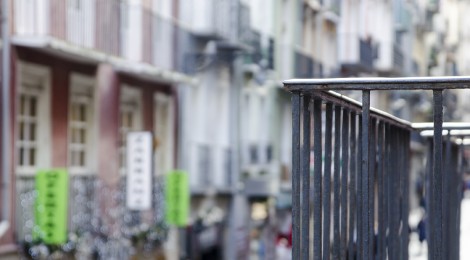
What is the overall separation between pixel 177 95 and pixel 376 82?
2198 cm

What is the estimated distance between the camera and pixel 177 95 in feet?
90.5

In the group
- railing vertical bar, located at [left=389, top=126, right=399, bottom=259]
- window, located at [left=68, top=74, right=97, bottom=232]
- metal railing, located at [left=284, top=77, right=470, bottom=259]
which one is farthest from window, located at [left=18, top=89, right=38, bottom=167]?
metal railing, located at [left=284, top=77, right=470, bottom=259]

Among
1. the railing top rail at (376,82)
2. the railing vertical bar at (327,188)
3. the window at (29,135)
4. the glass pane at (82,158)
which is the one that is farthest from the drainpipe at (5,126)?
the railing top rail at (376,82)

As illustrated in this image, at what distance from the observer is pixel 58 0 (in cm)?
1923

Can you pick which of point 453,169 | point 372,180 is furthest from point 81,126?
point 372,180

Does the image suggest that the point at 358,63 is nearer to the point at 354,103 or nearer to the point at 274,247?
the point at 274,247

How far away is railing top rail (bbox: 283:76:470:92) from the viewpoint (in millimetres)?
5594

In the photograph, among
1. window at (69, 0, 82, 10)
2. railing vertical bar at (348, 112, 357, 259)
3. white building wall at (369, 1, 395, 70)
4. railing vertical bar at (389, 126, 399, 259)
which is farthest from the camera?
white building wall at (369, 1, 395, 70)

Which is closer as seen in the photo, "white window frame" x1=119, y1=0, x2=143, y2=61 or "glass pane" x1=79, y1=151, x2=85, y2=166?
"glass pane" x1=79, y1=151, x2=85, y2=166

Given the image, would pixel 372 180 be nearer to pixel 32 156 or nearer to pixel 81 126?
pixel 32 156

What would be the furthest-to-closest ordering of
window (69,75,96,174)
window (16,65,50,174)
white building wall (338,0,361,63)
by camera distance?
1. white building wall (338,0,361,63)
2. window (69,75,96,174)
3. window (16,65,50,174)

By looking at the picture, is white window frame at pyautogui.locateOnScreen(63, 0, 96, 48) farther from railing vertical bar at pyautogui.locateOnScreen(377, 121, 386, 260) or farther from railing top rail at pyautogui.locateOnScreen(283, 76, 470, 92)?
railing top rail at pyautogui.locateOnScreen(283, 76, 470, 92)

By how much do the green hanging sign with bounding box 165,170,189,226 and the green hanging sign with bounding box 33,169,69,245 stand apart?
639cm

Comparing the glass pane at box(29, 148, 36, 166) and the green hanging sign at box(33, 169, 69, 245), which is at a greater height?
the glass pane at box(29, 148, 36, 166)
